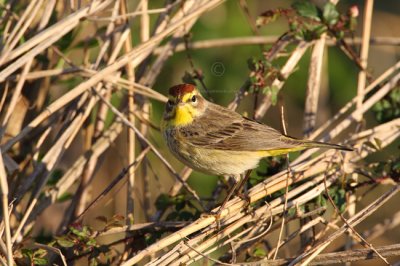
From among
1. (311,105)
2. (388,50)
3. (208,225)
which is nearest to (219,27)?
(388,50)

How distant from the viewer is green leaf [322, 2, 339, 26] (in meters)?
4.30

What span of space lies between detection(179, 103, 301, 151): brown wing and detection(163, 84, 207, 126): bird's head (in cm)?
5

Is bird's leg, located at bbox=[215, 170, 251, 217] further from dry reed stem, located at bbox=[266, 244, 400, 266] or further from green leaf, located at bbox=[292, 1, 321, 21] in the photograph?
green leaf, located at bbox=[292, 1, 321, 21]

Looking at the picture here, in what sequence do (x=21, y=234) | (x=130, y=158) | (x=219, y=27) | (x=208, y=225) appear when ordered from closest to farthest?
(x=208, y=225)
(x=21, y=234)
(x=130, y=158)
(x=219, y=27)

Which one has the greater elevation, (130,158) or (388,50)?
(388,50)

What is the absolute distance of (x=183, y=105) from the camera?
4320mm

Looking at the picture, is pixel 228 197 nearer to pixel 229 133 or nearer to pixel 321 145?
pixel 229 133

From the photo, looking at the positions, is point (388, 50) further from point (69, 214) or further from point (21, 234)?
point (21, 234)

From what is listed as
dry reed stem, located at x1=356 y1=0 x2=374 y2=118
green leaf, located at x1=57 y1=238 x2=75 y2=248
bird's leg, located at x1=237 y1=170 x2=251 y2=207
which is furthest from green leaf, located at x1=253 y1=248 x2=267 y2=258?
dry reed stem, located at x1=356 y1=0 x2=374 y2=118

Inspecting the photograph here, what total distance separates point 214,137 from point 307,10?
959 millimetres

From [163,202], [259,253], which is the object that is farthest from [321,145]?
[163,202]

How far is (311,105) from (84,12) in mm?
1526

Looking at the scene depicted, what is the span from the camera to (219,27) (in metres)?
6.44

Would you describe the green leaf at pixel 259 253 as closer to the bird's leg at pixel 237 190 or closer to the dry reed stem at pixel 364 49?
the bird's leg at pixel 237 190
